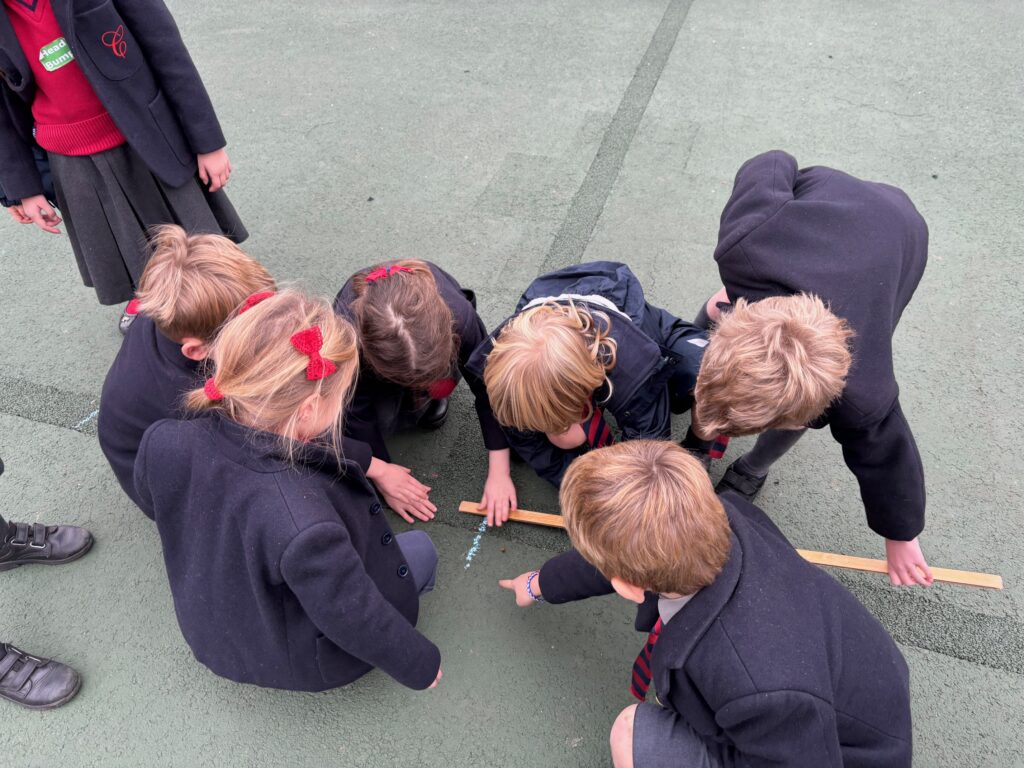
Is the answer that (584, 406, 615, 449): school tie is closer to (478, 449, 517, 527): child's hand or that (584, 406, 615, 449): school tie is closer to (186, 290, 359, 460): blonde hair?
(478, 449, 517, 527): child's hand

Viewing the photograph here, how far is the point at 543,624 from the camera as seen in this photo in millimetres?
1902

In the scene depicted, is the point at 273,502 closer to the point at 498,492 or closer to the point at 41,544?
the point at 498,492

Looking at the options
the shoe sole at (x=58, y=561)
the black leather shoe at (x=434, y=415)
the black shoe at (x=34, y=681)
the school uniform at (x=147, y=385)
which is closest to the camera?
the school uniform at (x=147, y=385)

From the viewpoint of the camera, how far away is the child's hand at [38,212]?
81.7 inches

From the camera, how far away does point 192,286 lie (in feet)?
5.17

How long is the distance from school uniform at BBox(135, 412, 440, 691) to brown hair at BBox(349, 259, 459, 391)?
0.34 meters

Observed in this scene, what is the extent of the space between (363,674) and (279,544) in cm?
72

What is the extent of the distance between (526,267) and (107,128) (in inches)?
64.8

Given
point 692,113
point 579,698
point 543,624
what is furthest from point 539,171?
point 579,698

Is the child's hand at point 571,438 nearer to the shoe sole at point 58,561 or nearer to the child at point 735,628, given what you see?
the child at point 735,628

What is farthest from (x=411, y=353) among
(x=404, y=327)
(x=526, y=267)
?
(x=526, y=267)

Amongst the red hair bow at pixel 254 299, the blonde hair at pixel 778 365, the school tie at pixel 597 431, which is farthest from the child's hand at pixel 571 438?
the red hair bow at pixel 254 299

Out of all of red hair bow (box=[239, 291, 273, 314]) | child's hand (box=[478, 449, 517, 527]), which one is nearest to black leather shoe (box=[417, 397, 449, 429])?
child's hand (box=[478, 449, 517, 527])

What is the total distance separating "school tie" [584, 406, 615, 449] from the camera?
1902 millimetres
